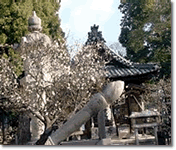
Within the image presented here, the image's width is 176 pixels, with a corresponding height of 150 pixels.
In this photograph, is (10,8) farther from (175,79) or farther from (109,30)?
(175,79)

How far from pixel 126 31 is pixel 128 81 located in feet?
8.07

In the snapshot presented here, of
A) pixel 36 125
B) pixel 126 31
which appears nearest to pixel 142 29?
pixel 126 31

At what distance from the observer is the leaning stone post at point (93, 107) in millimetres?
2705

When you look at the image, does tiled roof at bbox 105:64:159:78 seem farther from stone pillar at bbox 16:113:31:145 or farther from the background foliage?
→ stone pillar at bbox 16:113:31:145

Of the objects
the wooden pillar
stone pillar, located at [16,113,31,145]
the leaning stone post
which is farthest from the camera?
stone pillar, located at [16,113,31,145]

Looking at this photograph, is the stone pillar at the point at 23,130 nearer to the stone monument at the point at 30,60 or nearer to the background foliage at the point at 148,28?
the stone monument at the point at 30,60

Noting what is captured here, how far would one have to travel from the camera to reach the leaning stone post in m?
2.71

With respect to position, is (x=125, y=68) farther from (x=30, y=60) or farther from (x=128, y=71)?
(x=30, y=60)

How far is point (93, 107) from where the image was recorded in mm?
2789

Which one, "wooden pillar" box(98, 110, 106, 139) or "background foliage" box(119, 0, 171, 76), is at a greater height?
"background foliage" box(119, 0, 171, 76)

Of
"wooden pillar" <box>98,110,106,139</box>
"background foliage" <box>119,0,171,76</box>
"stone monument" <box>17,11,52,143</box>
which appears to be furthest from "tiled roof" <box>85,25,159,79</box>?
"wooden pillar" <box>98,110,106,139</box>

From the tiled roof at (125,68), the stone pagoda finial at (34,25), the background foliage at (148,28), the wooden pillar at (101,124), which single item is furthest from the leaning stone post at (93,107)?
the tiled roof at (125,68)

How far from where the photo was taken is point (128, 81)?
689 centimetres

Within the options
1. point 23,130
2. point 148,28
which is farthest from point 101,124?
point 23,130
